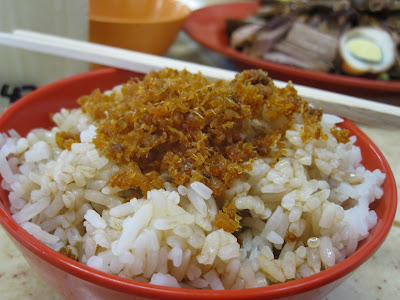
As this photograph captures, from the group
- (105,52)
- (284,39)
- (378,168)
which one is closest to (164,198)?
(378,168)

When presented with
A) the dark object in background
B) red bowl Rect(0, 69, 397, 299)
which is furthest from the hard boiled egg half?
the dark object in background

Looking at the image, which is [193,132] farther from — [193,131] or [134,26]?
[134,26]

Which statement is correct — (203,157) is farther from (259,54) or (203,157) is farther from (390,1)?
(390,1)

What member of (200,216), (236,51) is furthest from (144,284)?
(236,51)

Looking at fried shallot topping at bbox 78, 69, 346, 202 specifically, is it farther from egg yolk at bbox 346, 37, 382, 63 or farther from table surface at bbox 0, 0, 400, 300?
egg yolk at bbox 346, 37, 382, 63

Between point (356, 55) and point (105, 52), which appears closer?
point (105, 52)

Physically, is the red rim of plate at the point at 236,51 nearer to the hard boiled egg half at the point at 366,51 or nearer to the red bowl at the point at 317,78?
the red bowl at the point at 317,78
